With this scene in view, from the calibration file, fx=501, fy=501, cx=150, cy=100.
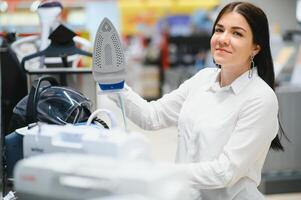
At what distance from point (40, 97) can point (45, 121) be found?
0.11 meters

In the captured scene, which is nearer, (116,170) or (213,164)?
(116,170)

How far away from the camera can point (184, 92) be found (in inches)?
95.0

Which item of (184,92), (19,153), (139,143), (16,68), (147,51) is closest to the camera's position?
(139,143)

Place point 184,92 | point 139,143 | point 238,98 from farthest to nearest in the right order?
point 184,92 → point 238,98 → point 139,143

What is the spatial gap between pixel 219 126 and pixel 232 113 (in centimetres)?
8

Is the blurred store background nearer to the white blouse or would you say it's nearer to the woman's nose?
the white blouse

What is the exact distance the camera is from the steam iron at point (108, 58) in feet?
6.05

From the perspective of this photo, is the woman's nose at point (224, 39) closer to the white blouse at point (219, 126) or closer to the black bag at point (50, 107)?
the white blouse at point (219, 126)

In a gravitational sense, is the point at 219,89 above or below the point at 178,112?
above

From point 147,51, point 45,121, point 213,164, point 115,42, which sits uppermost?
point 115,42

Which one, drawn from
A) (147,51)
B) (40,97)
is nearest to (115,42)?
(40,97)

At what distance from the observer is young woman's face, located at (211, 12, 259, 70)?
6.76 feet

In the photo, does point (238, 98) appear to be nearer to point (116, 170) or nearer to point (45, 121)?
point (45, 121)

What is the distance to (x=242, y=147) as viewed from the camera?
2004 millimetres
